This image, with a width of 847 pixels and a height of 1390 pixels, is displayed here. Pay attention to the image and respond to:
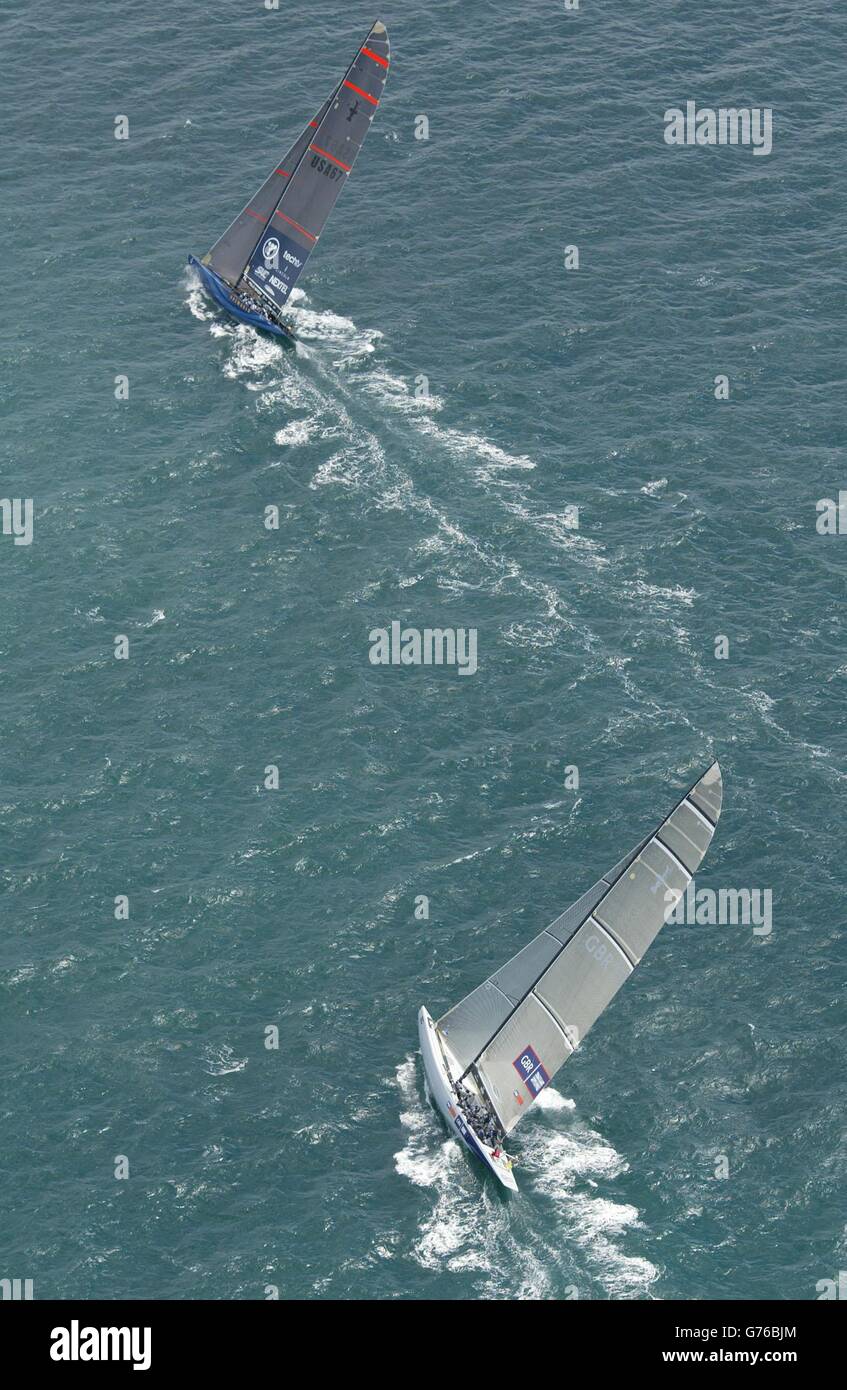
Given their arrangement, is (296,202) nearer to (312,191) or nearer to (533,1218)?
(312,191)

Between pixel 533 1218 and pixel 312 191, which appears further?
pixel 312 191

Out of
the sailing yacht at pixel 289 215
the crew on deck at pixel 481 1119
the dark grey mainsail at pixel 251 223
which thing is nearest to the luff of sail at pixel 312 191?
the sailing yacht at pixel 289 215

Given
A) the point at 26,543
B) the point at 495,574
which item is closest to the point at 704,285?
the point at 495,574

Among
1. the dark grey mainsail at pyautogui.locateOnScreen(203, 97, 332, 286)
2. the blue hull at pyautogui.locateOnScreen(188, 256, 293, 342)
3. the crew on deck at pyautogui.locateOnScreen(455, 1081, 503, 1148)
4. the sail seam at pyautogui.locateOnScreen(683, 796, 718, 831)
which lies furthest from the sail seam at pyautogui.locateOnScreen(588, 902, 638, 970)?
the dark grey mainsail at pyautogui.locateOnScreen(203, 97, 332, 286)

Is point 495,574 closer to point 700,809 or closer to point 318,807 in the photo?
point 318,807

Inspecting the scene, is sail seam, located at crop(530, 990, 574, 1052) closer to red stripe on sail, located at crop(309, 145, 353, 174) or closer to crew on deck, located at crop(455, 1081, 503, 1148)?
crew on deck, located at crop(455, 1081, 503, 1148)

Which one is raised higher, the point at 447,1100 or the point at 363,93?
the point at 363,93

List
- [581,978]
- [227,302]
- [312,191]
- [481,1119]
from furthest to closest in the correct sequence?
[312,191] → [227,302] → [581,978] → [481,1119]

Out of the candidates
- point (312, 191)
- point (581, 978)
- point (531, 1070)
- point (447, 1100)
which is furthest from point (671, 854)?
point (312, 191)

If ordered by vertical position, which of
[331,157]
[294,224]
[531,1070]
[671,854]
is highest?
[331,157]

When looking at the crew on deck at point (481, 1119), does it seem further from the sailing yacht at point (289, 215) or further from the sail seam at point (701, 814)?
the sailing yacht at point (289, 215)
